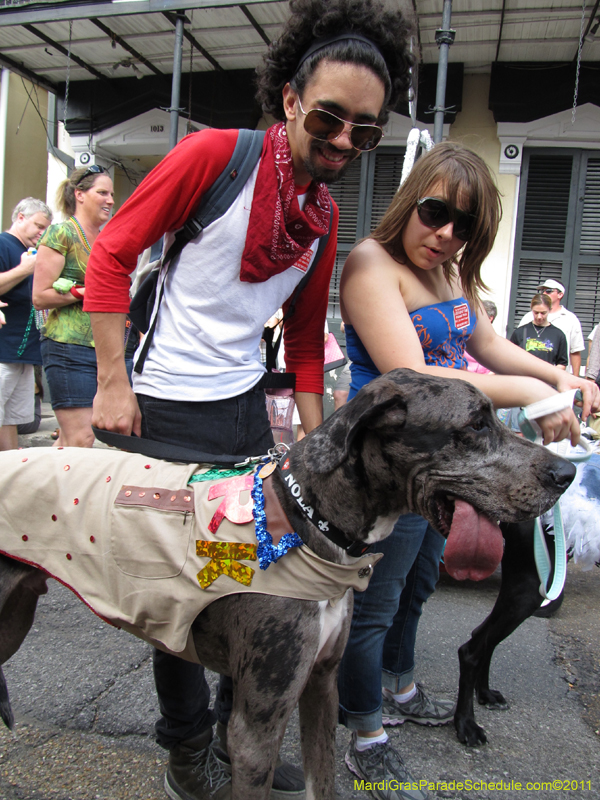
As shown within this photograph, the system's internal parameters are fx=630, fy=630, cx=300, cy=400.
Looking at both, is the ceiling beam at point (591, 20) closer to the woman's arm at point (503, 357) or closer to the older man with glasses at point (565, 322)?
the older man with glasses at point (565, 322)

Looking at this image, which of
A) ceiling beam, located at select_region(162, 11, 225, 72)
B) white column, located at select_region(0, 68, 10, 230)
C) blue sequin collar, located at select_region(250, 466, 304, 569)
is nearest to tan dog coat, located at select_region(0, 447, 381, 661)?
blue sequin collar, located at select_region(250, 466, 304, 569)

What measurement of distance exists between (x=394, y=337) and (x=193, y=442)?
0.71 metres

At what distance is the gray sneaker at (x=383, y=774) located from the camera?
2.12m

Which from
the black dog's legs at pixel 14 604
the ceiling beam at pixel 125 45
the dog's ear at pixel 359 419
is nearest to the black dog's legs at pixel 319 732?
the dog's ear at pixel 359 419

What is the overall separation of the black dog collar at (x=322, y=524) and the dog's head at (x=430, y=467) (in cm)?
2

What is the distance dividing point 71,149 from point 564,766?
10.5 m

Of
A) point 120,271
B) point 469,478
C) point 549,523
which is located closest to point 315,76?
point 120,271

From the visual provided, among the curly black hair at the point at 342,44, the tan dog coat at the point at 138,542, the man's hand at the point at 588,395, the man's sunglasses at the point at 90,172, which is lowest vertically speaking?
the tan dog coat at the point at 138,542

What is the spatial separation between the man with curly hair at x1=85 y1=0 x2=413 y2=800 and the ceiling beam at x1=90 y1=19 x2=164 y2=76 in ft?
24.4

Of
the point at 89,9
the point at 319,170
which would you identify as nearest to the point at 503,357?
the point at 319,170

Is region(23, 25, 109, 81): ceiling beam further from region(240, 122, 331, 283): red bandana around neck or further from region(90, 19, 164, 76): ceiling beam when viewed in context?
region(240, 122, 331, 283): red bandana around neck

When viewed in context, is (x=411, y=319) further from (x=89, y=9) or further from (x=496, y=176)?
(x=89, y=9)

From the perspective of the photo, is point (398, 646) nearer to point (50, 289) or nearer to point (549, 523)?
point (549, 523)

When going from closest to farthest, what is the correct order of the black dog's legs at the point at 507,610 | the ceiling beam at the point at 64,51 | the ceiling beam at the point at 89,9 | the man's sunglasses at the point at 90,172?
the black dog's legs at the point at 507,610 < the man's sunglasses at the point at 90,172 < the ceiling beam at the point at 89,9 < the ceiling beam at the point at 64,51
